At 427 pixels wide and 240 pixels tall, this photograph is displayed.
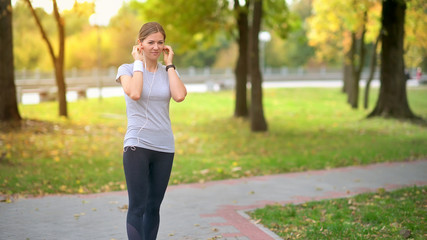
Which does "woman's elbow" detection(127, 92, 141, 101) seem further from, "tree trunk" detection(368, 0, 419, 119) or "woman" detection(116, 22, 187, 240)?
"tree trunk" detection(368, 0, 419, 119)

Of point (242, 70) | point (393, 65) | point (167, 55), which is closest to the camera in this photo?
point (167, 55)

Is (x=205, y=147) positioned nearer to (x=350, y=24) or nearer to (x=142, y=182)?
(x=142, y=182)

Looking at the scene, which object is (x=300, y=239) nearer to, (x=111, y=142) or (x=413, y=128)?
(x=111, y=142)

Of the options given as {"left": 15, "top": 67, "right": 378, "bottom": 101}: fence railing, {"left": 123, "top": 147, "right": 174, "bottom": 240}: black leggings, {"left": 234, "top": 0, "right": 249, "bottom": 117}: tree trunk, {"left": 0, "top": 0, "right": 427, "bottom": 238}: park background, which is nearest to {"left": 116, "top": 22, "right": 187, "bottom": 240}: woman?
{"left": 123, "top": 147, "right": 174, "bottom": 240}: black leggings

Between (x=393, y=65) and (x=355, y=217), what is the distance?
12.0 meters

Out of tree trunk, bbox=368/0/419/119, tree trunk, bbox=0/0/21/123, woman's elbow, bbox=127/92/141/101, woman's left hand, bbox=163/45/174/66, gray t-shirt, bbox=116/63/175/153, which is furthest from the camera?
tree trunk, bbox=368/0/419/119

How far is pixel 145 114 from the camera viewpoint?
13.1 feet

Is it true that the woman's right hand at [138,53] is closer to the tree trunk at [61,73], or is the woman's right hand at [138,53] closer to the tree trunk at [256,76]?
the tree trunk at [256,76]

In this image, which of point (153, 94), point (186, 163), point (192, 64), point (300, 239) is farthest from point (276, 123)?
point (192, 64)

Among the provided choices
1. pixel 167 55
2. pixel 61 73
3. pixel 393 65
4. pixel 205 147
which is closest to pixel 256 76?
pixel 205 147

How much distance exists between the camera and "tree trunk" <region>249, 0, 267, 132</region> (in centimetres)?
1520

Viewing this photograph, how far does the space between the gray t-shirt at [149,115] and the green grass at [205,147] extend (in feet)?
14.5

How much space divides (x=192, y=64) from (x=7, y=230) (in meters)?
61.0

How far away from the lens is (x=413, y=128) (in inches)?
603
